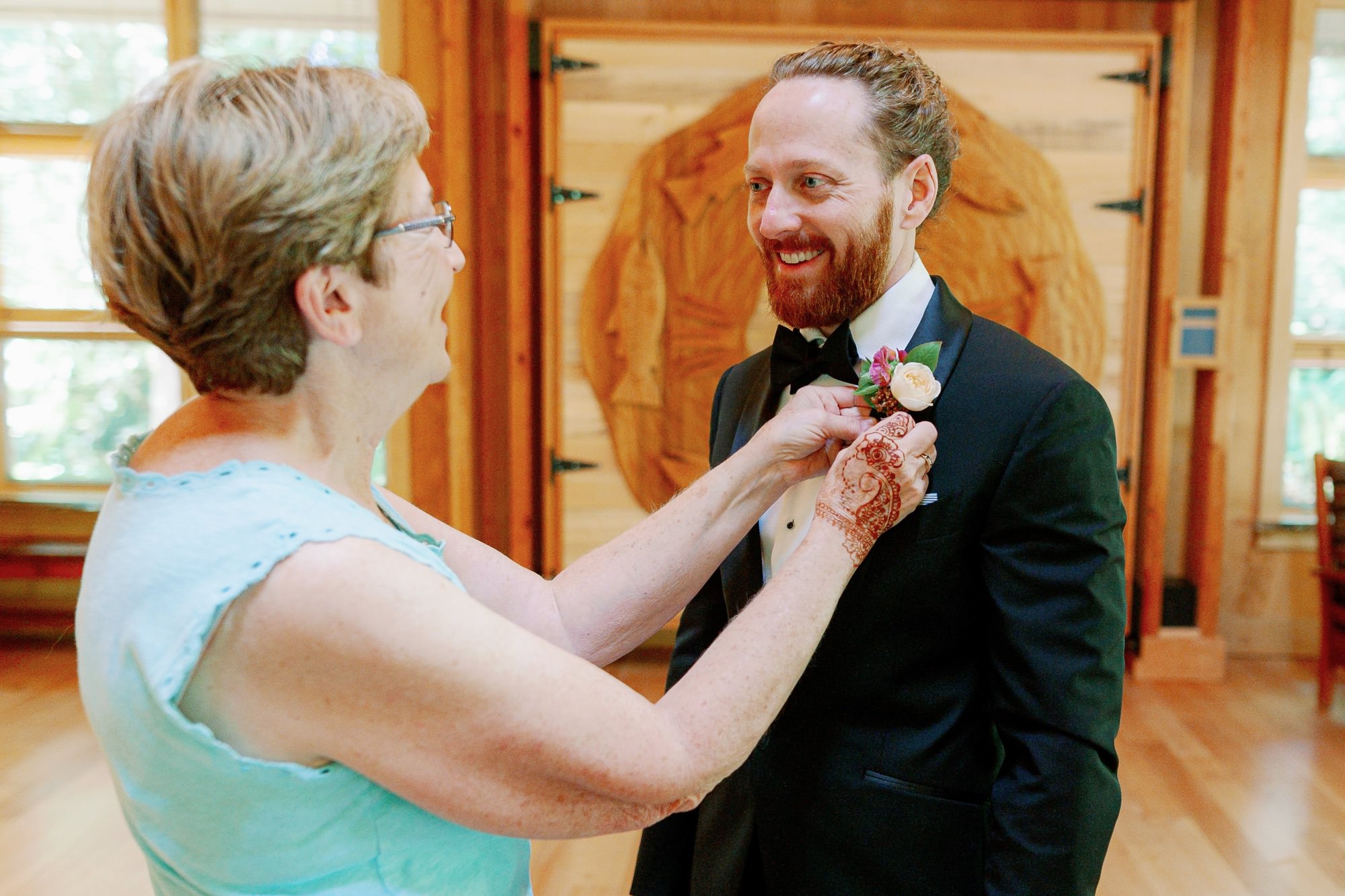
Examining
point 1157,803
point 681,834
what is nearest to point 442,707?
point 681,834

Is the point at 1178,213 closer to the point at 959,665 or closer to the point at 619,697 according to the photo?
the point at 959,665

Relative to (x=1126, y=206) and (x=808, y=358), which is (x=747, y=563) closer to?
(x=808, y=358)

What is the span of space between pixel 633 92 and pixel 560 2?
535mm

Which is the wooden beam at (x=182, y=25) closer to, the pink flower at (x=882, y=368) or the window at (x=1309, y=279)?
the pink flower at (x=882, y=368)

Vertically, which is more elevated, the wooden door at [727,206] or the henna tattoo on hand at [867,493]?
the wooden door at [727,206]

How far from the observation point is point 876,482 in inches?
48.8

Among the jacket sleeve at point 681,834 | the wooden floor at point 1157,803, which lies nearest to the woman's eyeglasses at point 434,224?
the jacket sleeve at point 681,834

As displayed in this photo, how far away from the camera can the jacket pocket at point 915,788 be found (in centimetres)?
135

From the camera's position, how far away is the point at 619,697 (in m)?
0.95

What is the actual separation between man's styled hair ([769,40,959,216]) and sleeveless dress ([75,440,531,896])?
0.87 metres

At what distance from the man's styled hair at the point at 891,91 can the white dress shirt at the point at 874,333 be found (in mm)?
175

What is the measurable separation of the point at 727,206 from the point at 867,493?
294cm

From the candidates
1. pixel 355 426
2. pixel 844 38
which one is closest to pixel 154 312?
pixel 355 426

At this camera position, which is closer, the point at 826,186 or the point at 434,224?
the point at 434,224
